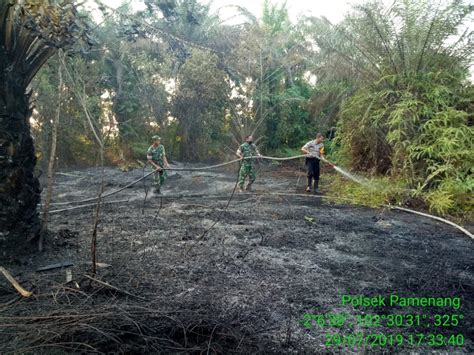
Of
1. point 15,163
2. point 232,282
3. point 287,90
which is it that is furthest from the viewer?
point 287,90

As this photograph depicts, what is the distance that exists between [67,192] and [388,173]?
8537 mm

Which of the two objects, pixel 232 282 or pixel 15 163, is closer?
pixel 232 282

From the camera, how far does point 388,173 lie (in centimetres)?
860

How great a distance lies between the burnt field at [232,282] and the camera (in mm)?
2420

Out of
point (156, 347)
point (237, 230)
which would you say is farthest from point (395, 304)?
point (237, 230)

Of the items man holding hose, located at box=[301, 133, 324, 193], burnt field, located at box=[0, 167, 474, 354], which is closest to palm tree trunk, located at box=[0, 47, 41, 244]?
burnt field, located at box=[0, 167, 474, 354]

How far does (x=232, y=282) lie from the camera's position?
3.46 m

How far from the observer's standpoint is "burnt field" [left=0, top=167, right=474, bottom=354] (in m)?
2.42

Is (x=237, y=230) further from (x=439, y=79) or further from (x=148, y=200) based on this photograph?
(x=439, y=79)

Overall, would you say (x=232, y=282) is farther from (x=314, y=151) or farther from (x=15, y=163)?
(x=314, y=151)

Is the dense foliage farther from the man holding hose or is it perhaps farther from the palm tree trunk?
the man holding hose

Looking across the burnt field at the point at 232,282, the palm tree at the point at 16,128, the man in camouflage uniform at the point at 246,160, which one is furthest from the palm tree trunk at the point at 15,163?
the man in camouflage uniform at the point at 246,160

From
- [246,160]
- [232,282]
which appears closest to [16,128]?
[232,282]

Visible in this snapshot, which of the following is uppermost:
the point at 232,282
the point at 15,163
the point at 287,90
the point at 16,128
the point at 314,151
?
the point at 287,90
